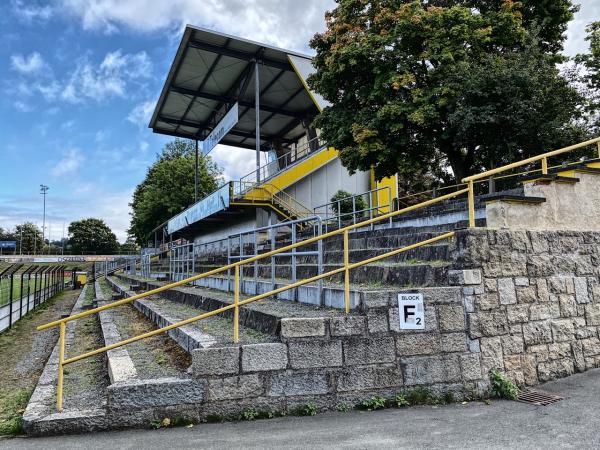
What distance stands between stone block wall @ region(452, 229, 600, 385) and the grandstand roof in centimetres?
1641

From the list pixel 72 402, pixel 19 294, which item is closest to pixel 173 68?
pixel 19 294

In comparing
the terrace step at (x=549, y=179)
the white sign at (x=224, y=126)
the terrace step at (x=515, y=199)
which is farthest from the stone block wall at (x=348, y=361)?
the white sign at (x=224, y=126)

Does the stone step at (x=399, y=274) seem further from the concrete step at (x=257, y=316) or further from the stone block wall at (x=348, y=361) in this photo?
the concrete step at (x=257, y=316)

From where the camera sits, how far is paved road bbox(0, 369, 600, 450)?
3.60 meters

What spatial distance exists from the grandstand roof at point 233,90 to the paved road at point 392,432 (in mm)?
18172

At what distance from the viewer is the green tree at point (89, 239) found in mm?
91750

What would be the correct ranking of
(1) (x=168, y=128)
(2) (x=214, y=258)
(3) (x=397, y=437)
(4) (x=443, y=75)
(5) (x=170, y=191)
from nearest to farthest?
(3) (x=397, y=437) < (4) (x=443, y=75) < (2) (x=214, y=258) < (1) (x=168, y=128) < (5) (x=170, y=191)

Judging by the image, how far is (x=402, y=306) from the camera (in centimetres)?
462

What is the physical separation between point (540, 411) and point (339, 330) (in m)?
2.10

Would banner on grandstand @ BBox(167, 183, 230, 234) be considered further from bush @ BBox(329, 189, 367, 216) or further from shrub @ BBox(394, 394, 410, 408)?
shrub @ BBox(394, 394, 410, 408)

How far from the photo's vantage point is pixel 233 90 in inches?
1072

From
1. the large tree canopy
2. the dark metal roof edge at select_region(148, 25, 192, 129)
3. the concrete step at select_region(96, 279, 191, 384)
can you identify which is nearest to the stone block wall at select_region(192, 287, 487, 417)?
the concrete step at select_region(96, 279, 191, 384)

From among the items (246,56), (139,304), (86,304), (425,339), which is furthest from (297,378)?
(246,56)

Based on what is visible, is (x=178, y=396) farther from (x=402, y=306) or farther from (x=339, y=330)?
(x=402, y=306)
